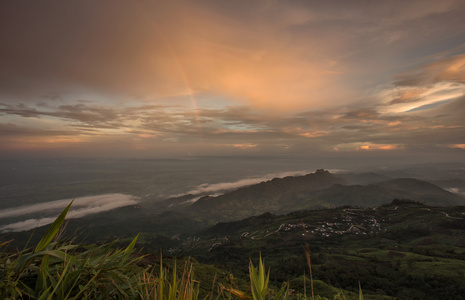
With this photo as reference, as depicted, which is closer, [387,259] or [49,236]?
[49,236]

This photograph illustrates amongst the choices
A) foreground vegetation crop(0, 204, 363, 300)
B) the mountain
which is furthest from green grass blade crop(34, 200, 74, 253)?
the mountain

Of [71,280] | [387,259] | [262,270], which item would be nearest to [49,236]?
[71,280]

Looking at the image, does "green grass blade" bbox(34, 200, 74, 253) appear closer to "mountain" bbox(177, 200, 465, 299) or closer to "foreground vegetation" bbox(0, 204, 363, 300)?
"foreground vegetation" bbox(0, 204, 363, 300)

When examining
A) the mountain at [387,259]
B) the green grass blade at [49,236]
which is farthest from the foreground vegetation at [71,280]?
the mountain at [387,259]

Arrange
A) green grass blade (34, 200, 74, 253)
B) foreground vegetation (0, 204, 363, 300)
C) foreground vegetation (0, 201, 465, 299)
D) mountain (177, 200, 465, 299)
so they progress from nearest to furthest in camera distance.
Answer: foreground vegetation (0, 204, 363, 300) → foreground vegetation (0, 201, 465, 299) → green grass blade (34, 200, 74, 253) → mountain (177, 200, 465, 299)

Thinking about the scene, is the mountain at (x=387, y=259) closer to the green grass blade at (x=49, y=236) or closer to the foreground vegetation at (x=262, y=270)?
the foreground vegetation at (x=262, y=270)

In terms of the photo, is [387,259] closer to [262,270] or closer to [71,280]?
[262,270]

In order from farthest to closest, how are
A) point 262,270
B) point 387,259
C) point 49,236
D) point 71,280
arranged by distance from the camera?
point 387,259 → point 262,270 → point 49,236 → point 71,280

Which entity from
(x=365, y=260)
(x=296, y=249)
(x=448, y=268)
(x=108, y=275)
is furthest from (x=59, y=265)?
(x=296, y=249)

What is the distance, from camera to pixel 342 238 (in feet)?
595

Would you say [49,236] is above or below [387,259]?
above

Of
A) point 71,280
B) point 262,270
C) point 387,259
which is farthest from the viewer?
point 387,259

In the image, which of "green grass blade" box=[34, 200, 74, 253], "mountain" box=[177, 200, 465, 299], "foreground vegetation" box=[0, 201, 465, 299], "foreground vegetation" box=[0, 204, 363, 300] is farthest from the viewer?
"mountain" box=[177, 200, 465, 299]

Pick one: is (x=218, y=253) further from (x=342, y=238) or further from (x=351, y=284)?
(x=351, y=284)
